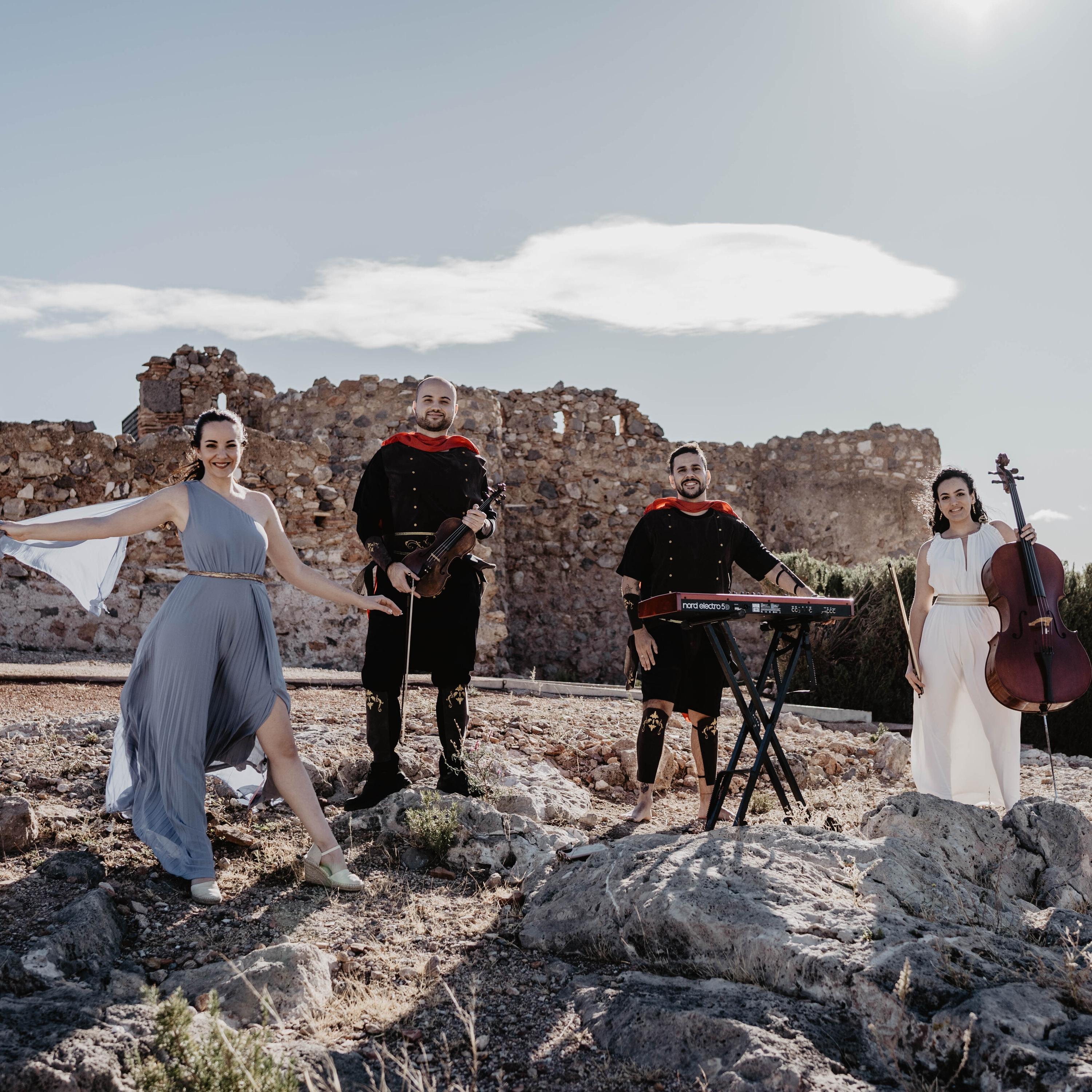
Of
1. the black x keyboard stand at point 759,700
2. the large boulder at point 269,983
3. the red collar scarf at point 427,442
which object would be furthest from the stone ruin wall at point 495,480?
the large boulder at point 269,983

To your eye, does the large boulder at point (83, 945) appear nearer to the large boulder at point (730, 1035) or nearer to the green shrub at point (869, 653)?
the large boulder at point (730, 1035)

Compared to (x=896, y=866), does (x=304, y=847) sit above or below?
below

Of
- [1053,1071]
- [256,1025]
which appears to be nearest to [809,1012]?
[1053,1071]

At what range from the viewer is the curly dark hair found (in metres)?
5.27

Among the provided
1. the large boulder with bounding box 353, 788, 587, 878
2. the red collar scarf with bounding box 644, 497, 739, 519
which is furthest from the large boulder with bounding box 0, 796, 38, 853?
the red collar scarf with bounding box 644, 497, 739, 519

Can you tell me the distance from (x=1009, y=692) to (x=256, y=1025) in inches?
136

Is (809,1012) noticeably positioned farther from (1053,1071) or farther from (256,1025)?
(256,1025)

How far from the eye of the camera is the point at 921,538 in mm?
14273

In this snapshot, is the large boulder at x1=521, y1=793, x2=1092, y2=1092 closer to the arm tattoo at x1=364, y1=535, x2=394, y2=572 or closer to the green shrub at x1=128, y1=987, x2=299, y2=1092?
the green shrub at x1=128, y1=987, x2=299, y2=1092

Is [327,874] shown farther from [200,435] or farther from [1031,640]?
[1031,640]

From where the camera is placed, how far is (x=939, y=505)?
5.25 meters

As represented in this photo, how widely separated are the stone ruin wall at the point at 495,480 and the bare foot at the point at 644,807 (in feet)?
16.2

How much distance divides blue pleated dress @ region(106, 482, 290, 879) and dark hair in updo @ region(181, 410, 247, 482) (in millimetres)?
134

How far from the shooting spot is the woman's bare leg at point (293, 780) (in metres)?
3.72
